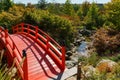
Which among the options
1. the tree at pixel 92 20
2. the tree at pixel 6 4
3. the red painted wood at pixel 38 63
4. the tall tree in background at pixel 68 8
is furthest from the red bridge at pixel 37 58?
the tall tree in background at pixel 68 8

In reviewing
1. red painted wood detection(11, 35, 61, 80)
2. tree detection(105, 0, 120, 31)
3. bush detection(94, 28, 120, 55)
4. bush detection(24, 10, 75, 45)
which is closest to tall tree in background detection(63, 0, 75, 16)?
bush detection(24, 10, 75, 45)

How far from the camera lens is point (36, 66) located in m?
10.7

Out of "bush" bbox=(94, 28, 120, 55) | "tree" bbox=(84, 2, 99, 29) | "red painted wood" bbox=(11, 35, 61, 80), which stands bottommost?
"tree" bbox=(84, 2, 99, 29)

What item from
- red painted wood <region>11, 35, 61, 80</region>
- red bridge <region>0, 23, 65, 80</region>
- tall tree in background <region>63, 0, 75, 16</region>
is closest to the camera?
red bridge <region>0, 23, 65, 80</region>

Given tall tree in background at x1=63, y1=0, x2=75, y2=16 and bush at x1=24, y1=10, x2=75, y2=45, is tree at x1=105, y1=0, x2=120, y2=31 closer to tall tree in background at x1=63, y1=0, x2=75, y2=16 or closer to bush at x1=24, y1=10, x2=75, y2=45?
bush at x1=24, y1=10, x2=75, y2=45

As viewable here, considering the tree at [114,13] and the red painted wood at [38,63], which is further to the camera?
the tree at [114,13]

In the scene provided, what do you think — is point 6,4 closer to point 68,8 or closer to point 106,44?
point 68,8

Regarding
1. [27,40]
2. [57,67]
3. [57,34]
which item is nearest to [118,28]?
[57,34]

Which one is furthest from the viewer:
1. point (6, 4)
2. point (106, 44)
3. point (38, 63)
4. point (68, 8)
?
point (68, 8)

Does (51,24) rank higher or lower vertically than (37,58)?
lower

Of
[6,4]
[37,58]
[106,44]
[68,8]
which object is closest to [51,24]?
[106,44]

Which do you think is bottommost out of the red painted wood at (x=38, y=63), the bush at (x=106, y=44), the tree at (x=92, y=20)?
the tree at (x=92, y=20)

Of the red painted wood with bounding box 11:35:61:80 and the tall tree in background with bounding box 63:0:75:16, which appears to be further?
the tall tree in background with bounding box 63:0:75:16

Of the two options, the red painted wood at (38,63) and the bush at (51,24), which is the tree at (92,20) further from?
the red painted wood at (38,63)
